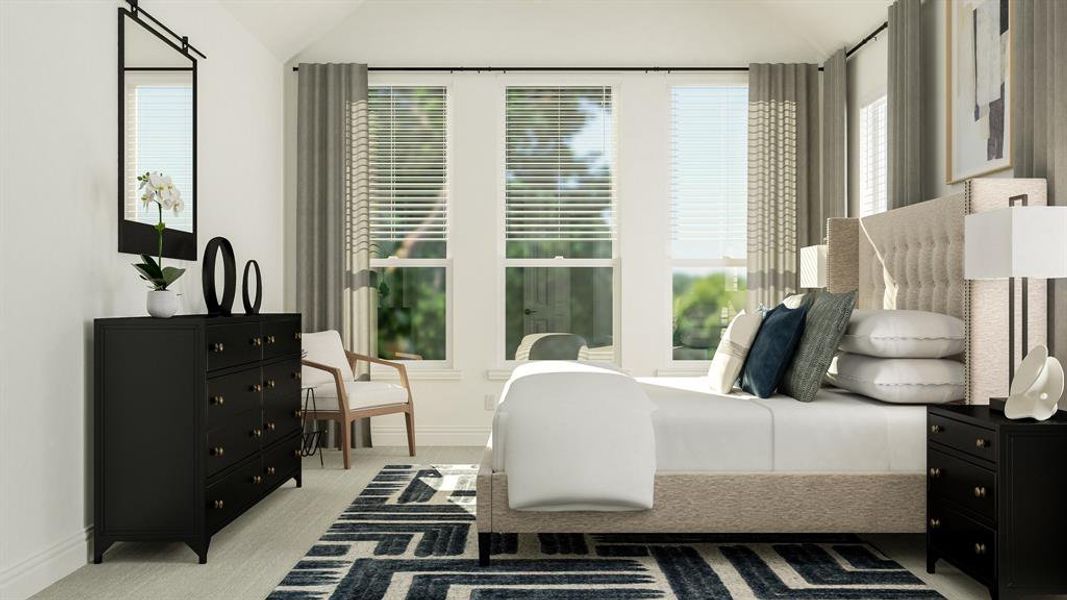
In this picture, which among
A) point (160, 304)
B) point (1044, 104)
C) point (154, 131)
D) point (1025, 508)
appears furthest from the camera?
point (154, 131)

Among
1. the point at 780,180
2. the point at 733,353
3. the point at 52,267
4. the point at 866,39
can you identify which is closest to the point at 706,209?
the point at 780,180

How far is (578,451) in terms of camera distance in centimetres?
284

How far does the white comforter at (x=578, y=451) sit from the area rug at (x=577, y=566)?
0.89ft

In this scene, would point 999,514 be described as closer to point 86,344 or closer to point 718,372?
point 718,372

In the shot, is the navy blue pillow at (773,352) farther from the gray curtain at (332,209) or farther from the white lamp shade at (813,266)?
the gray curtain at (332,209)

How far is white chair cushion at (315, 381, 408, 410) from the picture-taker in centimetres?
480

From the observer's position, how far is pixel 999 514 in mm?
2451

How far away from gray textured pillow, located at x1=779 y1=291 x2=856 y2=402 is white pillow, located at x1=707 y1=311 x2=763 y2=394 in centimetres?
21

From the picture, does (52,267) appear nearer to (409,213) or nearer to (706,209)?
(409,213)

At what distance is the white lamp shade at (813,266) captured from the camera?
4.74 meters

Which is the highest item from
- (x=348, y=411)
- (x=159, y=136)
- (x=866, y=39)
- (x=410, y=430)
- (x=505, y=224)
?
(x=866, y=39)

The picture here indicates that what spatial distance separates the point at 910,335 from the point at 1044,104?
41.0 inches

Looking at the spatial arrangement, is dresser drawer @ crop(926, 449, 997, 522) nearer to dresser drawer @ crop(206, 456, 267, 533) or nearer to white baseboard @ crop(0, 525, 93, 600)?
dresser drawer @ crop(206, 456, 267, 533)

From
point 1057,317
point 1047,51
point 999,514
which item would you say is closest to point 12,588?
point 999,514
